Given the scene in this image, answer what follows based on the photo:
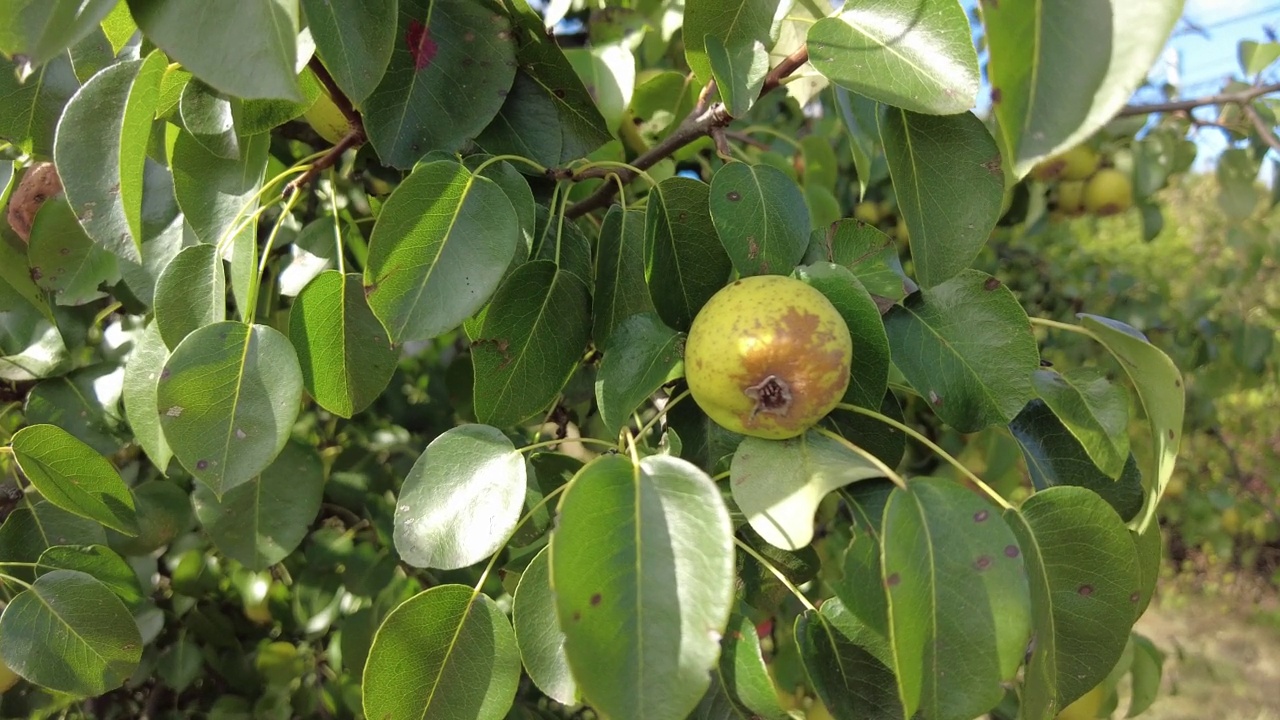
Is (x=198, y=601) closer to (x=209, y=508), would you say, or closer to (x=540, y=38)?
(x=209, y=508)

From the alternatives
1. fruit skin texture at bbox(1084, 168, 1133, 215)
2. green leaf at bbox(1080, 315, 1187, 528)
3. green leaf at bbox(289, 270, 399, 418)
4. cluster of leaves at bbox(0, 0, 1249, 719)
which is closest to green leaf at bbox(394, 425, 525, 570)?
cluster of leaves at bbox(0, 0, 1249, 719)

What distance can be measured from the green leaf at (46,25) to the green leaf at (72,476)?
1.51ft

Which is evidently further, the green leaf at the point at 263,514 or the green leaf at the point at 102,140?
the green leaf at the point at 263,514

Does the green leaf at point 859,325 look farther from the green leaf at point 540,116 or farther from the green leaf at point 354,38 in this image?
the green leaf at point 354,38

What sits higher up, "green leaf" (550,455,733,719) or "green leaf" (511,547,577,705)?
"green leaf" (550,455,733,719)

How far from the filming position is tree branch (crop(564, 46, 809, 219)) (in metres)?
0.84

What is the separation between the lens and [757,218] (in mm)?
766

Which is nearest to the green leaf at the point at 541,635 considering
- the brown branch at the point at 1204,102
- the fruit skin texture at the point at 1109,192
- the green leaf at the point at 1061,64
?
the green leaf at the point at 1061,64

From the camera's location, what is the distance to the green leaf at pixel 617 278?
2.73ft

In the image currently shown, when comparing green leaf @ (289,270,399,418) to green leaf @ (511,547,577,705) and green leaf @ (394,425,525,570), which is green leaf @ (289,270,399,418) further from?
green leaf @ (511,547,577,705)

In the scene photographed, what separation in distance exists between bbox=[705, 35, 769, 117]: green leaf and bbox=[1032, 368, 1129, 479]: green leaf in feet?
1.25

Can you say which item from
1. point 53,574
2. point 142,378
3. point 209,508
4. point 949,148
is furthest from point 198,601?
point 949,148

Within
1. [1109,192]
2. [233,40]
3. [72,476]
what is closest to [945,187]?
[233,40]

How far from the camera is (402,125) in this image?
2.66 feet
